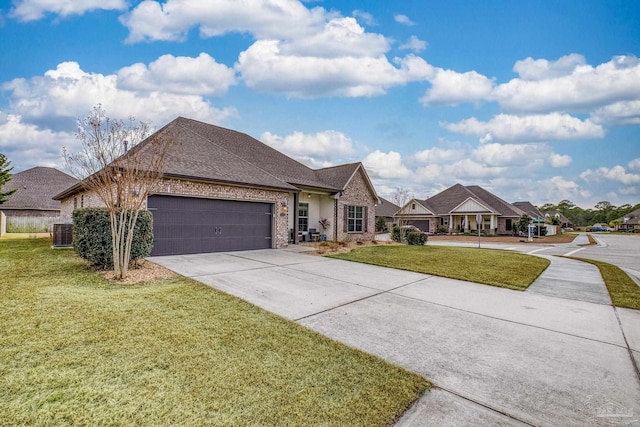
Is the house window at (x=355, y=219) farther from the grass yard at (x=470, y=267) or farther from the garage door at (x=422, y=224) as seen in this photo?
the garage door at (x=422, y=224)

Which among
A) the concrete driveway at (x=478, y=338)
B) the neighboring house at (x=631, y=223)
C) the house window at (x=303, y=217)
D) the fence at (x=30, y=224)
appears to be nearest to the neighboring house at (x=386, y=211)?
the house window at (x=303, y=217)

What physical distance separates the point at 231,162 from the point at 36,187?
79.2 feet

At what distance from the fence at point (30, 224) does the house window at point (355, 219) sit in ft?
75.3

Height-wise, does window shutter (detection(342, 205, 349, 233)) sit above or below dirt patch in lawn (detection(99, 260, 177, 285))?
above

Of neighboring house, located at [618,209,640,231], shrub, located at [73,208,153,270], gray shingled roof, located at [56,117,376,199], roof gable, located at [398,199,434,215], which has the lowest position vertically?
neighboring house, located at [618,209,640,231]

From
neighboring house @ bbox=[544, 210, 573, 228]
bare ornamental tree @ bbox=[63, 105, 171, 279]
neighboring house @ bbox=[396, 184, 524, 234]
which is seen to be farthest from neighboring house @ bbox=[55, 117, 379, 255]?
neighboring house @ bbox=[544, 210, 573, 228]

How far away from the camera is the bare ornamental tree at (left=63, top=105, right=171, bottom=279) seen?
24.0 feet

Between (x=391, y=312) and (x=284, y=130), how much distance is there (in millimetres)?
17766

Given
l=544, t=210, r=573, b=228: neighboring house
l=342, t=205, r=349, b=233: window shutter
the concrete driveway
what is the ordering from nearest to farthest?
the concrete driveway, l=342, t=205, r=349, b=233: window shutter, l=544, t=210, r=573, b=228: neighboring house

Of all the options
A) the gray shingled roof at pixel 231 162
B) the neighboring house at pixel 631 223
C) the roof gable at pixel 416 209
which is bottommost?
the neighboring house at pixel 631 223

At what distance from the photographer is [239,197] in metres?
12.6

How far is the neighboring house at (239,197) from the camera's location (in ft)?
35.6

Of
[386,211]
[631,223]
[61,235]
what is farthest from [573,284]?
[631,223]

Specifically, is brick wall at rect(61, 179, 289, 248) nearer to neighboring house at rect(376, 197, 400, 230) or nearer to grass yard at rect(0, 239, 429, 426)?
grass yard at rect(0, 239, 429, 426)
